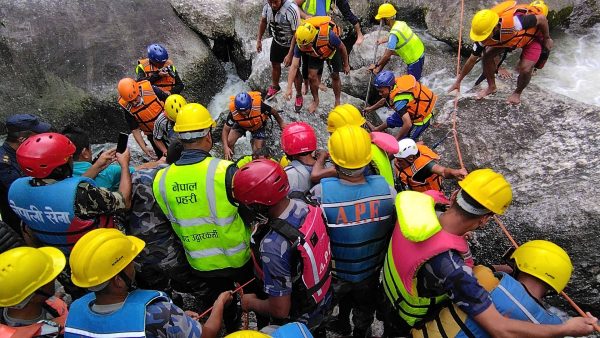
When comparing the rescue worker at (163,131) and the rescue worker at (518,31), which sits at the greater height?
the rescue worker at (518,31)

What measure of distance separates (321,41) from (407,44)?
2.00 m

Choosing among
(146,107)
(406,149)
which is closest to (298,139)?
(406,149)

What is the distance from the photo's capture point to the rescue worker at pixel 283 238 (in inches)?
85.4

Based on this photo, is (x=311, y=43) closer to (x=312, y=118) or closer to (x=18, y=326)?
(x=312, y=118)

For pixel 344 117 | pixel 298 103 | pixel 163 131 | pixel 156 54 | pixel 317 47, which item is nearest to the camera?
pixel 344 117

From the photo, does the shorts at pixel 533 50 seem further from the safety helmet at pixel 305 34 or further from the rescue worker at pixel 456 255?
the rescue worker at pixel 456 255

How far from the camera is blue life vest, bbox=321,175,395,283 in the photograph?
102 inches

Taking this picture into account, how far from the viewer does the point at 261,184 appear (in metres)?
2.14

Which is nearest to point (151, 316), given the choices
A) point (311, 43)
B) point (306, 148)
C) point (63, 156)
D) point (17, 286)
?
point (17, 286)

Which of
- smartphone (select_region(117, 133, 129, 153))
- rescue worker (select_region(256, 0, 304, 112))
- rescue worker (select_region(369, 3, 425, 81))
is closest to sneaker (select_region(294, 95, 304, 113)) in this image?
rescue worker (select_region(256, 0, 304, 112))

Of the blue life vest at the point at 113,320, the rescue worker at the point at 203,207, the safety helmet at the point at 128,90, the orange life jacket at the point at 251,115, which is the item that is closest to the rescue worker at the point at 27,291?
the blue life vest at the point at 113,320

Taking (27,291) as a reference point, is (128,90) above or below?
below

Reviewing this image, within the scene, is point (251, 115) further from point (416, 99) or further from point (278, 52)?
point (416, 99)

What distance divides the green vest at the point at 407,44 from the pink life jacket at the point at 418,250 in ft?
16.7
